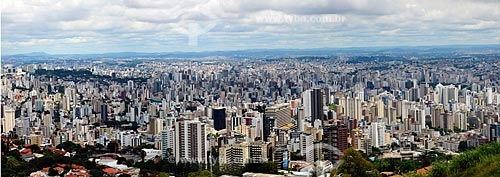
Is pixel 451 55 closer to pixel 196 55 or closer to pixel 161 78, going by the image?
pixel 196 55

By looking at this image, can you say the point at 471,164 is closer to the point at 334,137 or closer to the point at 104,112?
the point at 334,137

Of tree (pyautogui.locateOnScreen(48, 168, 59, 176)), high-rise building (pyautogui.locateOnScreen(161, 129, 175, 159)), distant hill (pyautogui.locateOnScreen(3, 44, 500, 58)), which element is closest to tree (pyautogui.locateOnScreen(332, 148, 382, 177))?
tree (pyautogui.locateOnScreen(48, 168, 59, 176))

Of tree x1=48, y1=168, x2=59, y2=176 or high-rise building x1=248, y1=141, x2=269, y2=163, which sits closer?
tree x1=48, y1=168, x2=59, y2=176

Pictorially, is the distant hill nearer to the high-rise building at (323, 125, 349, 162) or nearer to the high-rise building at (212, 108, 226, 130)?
the high-rise building at (212, 108, 226, 130)

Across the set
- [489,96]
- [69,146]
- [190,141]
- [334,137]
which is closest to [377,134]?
[334,137]

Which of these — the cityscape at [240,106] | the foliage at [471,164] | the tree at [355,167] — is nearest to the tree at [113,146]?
the cityscape at [240,106]

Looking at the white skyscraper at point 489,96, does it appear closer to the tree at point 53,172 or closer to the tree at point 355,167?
the tree at point 355,167
